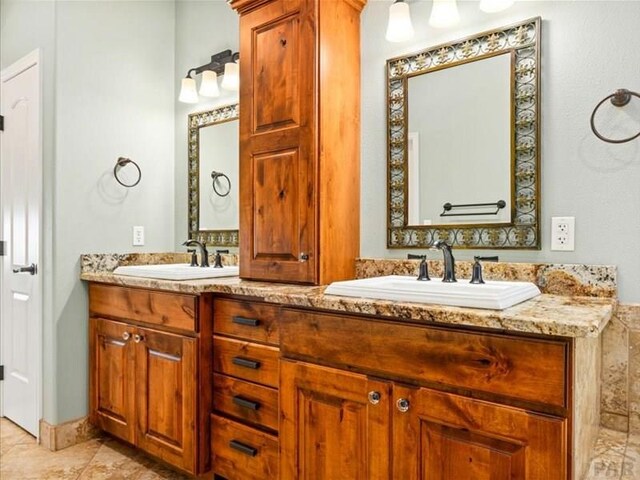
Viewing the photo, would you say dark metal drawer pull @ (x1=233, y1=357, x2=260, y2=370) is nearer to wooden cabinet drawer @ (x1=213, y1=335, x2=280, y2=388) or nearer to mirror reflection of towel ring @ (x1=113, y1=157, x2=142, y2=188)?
wooden cabinet drawer @ (x1=213, y1=335, x2=280, y2=388)

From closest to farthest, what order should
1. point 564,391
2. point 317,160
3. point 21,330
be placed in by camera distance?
point 564,391, point 317,160, point 21,330

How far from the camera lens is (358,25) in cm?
209

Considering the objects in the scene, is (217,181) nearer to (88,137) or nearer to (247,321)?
(88,137)

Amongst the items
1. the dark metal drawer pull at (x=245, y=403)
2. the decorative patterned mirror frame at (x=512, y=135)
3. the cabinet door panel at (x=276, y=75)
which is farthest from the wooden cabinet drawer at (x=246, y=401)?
the cabinet door panel at (x=276, y=75)

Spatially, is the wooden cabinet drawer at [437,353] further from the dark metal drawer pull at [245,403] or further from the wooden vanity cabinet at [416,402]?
the dark metal drawer pull at [245,403]

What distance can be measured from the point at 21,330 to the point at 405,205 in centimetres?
225

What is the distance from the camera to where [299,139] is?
1925mm

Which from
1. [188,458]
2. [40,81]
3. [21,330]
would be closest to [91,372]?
[21,330]

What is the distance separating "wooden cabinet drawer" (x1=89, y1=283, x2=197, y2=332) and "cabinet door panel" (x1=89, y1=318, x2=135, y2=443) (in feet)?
0.22

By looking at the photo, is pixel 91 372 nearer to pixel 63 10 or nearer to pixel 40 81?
pixel 40 81

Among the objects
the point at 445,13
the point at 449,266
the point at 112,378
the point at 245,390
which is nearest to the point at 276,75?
the point at 445,13

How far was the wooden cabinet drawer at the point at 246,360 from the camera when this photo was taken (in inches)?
66.1

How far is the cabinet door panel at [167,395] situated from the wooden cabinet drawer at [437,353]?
1.88 feet

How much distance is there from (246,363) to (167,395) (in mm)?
483
